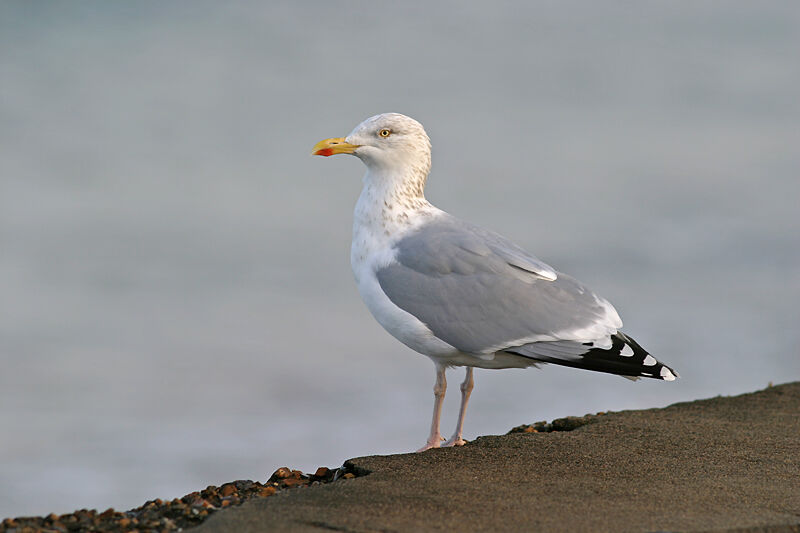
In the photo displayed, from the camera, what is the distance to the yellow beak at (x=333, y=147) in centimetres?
693

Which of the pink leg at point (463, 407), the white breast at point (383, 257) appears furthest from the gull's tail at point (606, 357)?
the pink leg at point (463, 407)

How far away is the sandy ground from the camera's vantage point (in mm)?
4727

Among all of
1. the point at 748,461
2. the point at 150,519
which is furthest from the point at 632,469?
the point at 150,519

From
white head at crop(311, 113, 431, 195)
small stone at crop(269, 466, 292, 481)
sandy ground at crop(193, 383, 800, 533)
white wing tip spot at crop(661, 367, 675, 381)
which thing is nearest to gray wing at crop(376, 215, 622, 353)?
white wing tip spot at crop(661, 367, 675, 381)

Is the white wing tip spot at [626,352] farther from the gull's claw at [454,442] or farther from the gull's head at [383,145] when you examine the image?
the gull's head at [383,145]

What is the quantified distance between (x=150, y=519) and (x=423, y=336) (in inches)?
83.7

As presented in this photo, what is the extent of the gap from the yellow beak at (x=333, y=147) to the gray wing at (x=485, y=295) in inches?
34.9

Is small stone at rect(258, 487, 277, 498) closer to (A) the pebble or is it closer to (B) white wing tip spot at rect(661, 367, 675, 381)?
(A) the pebble

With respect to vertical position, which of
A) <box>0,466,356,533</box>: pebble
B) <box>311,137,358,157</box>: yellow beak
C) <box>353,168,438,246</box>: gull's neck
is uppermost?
<box>311,137,358,157</box>: yellow beak

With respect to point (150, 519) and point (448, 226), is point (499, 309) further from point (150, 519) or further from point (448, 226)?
point (150, 519)

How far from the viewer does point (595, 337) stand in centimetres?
613

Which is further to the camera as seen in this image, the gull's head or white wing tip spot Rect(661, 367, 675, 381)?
the gull's head

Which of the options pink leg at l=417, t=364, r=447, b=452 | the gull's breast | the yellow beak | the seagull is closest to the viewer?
the seagull

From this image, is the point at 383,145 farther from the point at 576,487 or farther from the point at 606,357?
the point at 576,487
